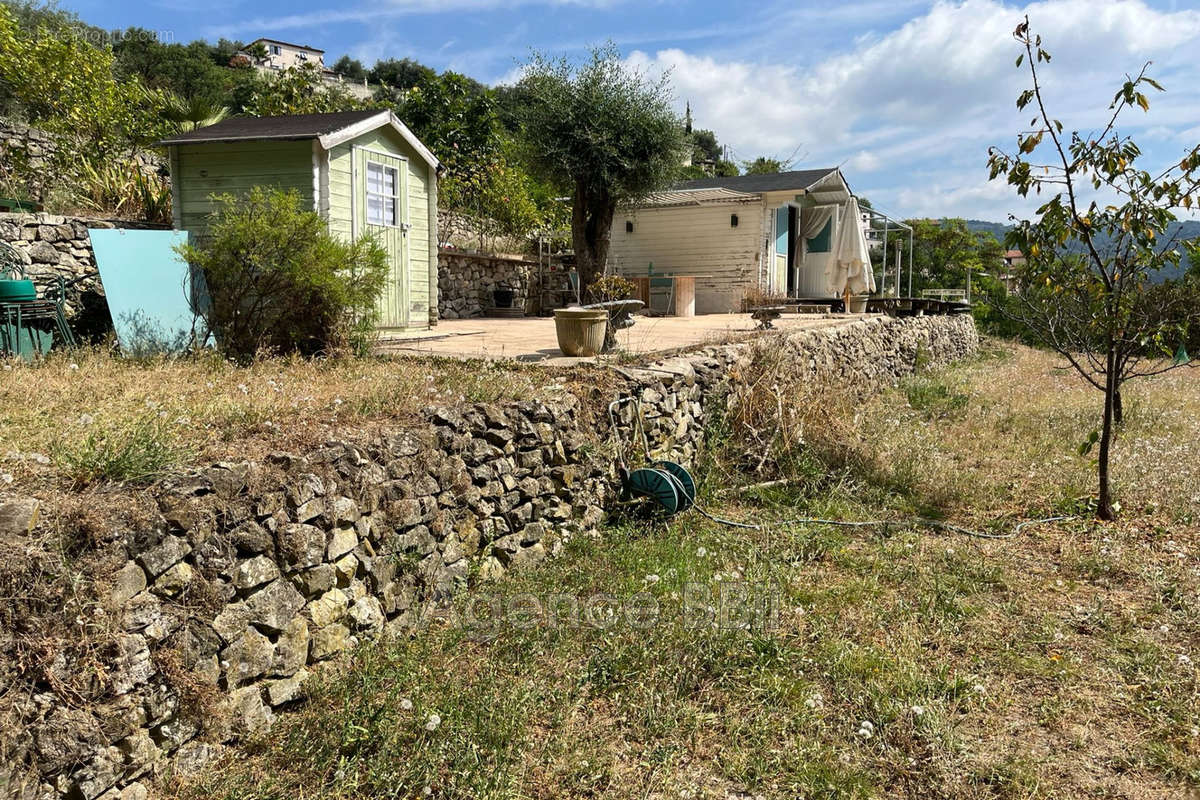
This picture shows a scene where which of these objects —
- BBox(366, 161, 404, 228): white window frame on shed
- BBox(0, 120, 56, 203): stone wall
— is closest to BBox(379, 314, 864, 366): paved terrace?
BBox(366, 161, 404, 228): white window frame on shed

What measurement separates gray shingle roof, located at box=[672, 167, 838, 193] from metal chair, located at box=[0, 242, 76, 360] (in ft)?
47.1

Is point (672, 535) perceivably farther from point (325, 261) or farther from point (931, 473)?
point (325, 261)

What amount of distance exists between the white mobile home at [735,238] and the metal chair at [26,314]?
12.2m

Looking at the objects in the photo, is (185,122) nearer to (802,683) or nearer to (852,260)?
(852,260)

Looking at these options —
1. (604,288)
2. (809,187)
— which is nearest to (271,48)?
(809,187)

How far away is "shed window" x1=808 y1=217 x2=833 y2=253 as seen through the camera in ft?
66.5

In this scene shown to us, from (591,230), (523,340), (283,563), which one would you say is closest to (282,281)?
(523,340)

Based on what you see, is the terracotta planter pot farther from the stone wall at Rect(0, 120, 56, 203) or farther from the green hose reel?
the stone wall at Rect(0, 120, 56, 203)

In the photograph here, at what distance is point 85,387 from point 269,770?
2.85 m

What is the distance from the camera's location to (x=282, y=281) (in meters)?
6.41

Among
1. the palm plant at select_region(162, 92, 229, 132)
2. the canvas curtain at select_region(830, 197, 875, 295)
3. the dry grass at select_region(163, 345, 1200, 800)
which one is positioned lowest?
the dry grass at select_region(163, 345, 1200, 800)

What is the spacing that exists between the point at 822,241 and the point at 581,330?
1495cm

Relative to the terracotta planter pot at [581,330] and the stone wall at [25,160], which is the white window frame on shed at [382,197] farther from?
the stone wall at [25,160]

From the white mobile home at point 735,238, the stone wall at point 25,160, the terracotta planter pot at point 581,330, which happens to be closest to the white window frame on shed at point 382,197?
the terracotta planter pot at point 581,330
